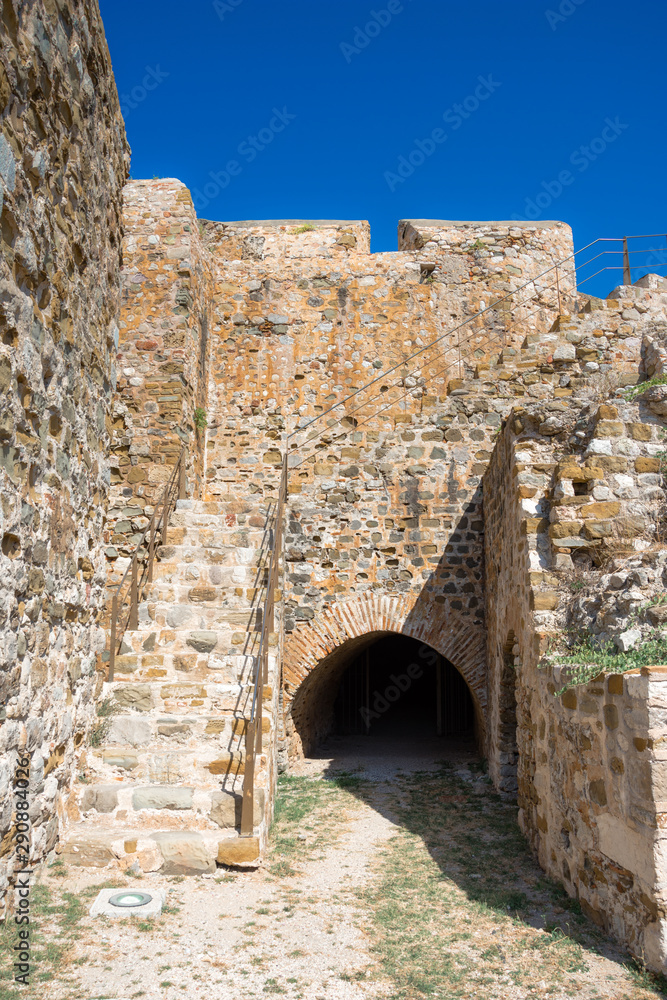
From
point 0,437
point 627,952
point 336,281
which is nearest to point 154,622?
point 0,437

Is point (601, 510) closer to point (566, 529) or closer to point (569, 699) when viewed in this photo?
point (566, 529)

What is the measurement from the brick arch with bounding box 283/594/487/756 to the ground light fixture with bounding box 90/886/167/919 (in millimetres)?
4367

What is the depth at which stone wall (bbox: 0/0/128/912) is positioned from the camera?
167 inches

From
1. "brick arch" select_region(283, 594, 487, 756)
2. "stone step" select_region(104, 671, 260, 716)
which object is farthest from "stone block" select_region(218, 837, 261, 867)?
"brick arch" select_region(283, 594, 487, 756)

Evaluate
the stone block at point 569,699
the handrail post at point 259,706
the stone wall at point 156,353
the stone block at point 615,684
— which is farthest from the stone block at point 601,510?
the stone wall at point 156,353

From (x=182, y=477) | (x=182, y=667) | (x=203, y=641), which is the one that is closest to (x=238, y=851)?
(x=182, y=667)

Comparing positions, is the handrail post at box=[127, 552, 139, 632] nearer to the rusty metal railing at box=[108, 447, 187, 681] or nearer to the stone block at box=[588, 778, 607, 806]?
the rusty metal railing at box=[108, 447, 187, 681]

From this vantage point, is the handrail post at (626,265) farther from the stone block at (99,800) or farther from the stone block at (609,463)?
the stone block at (99,800)

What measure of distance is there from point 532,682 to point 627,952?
2.21 m

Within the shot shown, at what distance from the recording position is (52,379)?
5.02 metres

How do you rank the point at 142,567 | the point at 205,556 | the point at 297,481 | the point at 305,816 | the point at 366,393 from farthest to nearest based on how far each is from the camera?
the point at 366,393 < the point at 297,481 < the point at 142,567 < the point at 205,556 < the point at 305,816

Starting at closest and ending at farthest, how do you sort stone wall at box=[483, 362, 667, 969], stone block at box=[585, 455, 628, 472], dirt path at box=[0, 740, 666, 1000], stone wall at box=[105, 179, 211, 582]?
dirt path at box=[0, 740, 666, 1000]
stone wall at box=[483, 362, 667, 969]
stone block at box=[585, 455, 628, 472]
stone wall at box=[105, 179, 211, 582]

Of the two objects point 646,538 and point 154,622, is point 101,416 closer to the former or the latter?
point 154,622

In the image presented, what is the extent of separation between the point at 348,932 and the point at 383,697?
9.99 meters
